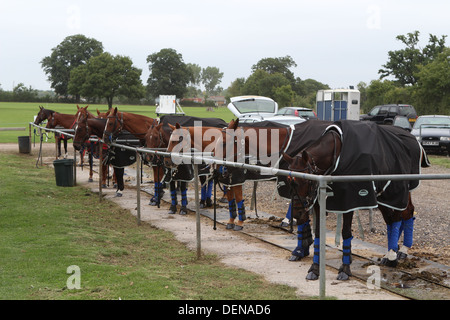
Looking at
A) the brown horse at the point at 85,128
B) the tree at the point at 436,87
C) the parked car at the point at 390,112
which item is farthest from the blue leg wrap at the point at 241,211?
the tree at the point at 436,87

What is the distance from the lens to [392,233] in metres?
7.58

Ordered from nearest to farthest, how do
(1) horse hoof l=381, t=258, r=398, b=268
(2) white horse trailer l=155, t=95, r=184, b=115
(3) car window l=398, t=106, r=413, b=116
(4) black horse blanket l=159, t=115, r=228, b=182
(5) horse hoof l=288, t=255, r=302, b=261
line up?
(1) horse hoof l=381, t=258, r=398, b=268 → (5) horse hoof l=288, t=255, r=302, b=261 → (4) black horse blanket l=159, t=115, r=228, b=182 → (3) car window l=398, t=106, r=413, b=116 → (2) white horse trailer l=155, t=95, r=184, b=115

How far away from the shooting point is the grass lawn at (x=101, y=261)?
5969 mm

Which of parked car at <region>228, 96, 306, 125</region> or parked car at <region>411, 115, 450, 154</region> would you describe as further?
parked car at <region>228, 96, 306, 125</region>

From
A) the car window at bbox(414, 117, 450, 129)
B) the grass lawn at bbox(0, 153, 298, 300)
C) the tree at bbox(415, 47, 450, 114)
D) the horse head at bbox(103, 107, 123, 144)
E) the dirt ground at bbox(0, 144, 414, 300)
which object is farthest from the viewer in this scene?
the tree at bbox(415, 47, 450, 114)

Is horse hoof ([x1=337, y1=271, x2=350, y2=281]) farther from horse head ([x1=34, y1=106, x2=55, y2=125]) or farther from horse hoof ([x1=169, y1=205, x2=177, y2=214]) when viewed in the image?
horse head ([x1=34, y1=106, x2=55, y2=125])

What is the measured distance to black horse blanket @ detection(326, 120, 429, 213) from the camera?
655 centimetres

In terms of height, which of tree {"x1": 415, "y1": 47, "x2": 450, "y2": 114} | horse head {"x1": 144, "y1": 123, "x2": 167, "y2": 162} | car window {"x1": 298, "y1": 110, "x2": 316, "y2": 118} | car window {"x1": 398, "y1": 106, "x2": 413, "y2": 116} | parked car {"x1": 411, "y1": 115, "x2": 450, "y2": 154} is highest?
tree {"x1": 415, "y1": 47, "x2": 450, "y2": 114}

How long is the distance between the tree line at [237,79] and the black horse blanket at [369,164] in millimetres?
36956

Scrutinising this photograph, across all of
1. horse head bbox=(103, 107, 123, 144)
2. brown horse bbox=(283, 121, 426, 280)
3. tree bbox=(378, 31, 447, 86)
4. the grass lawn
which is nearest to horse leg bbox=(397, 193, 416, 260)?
brown horse bbox=(283, 121, 426, 280)

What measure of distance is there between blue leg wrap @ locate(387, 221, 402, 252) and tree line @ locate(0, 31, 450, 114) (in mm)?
36927

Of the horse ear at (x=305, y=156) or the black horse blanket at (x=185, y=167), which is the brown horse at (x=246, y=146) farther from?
the horse ear at (x=305, y=156)

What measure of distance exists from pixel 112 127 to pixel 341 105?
24.6m
